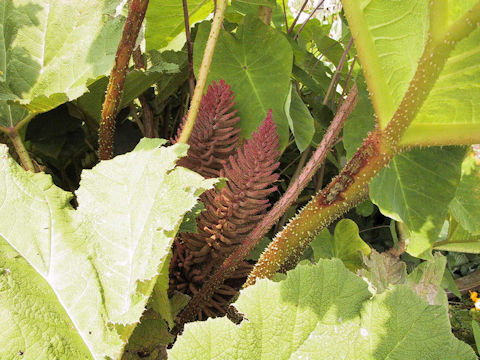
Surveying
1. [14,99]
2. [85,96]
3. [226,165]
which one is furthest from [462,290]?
[14,99]

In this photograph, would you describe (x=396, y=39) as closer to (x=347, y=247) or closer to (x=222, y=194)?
(x=222, y=194)

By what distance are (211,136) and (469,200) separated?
0.54 metres

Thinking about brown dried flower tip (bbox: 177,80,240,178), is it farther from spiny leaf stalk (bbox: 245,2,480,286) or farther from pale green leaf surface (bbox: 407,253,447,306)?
pale green leaf surface (bbox: 407,253,447,306)

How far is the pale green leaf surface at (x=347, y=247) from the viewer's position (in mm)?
990

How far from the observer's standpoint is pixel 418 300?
565 mm

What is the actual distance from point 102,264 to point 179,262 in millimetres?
210

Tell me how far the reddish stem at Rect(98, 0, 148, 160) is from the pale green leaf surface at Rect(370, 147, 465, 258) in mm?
460

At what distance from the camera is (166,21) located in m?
1.19

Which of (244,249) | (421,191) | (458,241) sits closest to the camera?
(244,249)

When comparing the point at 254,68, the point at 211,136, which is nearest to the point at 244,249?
the point at 211,136

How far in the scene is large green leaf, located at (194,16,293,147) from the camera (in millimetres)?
953

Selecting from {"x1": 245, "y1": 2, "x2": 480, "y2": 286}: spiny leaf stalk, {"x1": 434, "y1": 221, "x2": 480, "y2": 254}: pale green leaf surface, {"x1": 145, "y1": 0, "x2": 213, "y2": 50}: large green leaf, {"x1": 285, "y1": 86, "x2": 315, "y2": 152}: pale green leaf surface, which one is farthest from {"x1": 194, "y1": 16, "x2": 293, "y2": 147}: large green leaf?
{"x1": 434, "y1": 221, "x2": 480, "y2": 254}: pale green leaf surface

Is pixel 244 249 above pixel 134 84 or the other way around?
the other way around

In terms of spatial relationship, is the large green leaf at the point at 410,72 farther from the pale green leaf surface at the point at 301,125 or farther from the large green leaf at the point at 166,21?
the large green leaf at the point at 166,21
